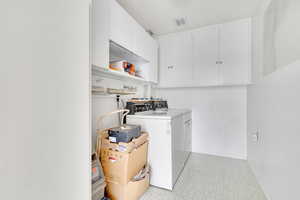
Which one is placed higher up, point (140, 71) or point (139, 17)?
point (139, 17)

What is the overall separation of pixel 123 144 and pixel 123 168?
232 millimetres

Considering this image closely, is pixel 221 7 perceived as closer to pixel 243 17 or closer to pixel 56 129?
pixel 243 17

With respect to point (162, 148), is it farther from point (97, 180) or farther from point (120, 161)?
point (97, 180)

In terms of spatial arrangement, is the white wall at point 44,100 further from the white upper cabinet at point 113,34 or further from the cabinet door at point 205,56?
the cabinet door at point 205,56

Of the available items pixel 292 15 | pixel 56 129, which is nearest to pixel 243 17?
pixel 292 15

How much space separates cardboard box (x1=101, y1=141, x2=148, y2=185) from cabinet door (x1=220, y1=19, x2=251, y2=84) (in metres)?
2.02

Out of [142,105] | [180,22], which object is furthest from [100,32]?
[180,22]

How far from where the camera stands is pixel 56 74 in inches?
28.0

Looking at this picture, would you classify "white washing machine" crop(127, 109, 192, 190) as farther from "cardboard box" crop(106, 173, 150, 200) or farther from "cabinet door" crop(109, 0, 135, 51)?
"cabinet door" crop(109, 0, 135, 51)

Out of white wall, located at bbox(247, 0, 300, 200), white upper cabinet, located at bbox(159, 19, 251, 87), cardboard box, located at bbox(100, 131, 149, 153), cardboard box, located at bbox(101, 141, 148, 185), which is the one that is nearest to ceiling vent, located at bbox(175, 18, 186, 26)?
white upper cabinet, located at bbox(159, 19, 251, 87)

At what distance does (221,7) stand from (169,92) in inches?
68.6

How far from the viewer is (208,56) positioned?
95.3 inches

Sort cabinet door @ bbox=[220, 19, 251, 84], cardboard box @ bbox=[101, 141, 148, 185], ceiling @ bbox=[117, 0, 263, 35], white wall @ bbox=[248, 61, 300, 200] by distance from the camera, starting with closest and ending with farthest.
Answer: white wall @ bbox=[248, 61, 300, 200]
cardboard box @ bbox=[101, 141, 148, 185]
ceiling @ bbox=[117, 0, 263, 35]
cabinet door @ bbox=[220, 19, 251, 84]

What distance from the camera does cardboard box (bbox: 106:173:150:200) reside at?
1271 millimetres
